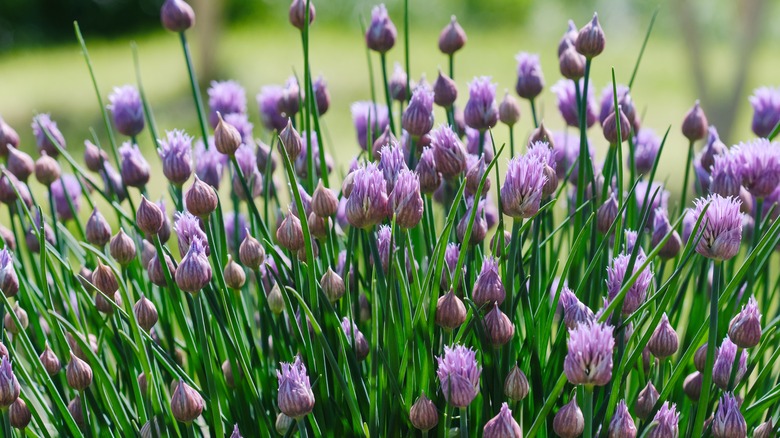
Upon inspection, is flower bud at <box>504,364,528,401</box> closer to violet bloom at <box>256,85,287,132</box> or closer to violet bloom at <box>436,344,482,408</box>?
violet bloom at <box>436,344,482,408</box>

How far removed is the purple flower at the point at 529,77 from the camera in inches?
42.6

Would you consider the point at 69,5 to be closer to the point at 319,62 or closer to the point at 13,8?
the point at 13,8

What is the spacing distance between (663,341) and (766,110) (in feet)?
1.57

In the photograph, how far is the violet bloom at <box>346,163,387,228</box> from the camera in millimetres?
712

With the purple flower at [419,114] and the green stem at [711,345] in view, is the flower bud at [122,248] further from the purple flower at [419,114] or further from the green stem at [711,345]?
the green stem at [711,345]

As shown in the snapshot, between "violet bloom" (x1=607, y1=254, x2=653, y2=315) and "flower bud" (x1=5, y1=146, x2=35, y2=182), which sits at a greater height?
"violet bloom" (x1=607, y1=254, x2=653, y2=315)

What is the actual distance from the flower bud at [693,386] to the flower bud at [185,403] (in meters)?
0.42

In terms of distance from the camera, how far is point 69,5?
6559 millimetres

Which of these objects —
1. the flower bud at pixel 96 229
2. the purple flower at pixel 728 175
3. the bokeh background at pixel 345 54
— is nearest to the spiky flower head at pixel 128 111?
the flower bud at pixel 96 229

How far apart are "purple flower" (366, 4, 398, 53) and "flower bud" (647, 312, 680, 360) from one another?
0.49 m

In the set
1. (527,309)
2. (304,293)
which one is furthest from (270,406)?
(527,309)

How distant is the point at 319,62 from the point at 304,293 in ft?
16.3

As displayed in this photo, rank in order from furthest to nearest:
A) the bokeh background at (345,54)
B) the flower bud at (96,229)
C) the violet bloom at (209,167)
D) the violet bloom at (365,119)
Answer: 1. the bokeh background at (345,54)
2. the violet bloom at (365,119)
3. the violet bloom at (209,167)
4. the flower bud at (96,229)

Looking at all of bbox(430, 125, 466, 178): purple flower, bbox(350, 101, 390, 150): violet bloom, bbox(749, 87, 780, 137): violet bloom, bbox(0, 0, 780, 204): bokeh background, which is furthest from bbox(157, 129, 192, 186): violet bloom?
bbox(0, 0, 780, 204): bokeh background
